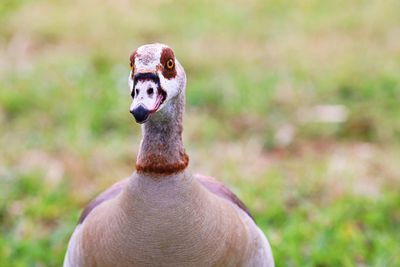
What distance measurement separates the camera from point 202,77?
5578 mm

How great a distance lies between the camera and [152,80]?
2.15 meters

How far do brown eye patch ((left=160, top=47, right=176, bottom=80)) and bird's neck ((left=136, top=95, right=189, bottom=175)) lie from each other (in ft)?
0.41

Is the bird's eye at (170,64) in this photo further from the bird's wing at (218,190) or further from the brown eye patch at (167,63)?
the bird's wing at (218,190)

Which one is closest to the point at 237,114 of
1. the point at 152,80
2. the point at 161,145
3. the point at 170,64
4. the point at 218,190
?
the point at 218,190

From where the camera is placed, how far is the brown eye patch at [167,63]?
2.21m

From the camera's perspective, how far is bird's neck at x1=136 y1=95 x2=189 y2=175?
2.38 m

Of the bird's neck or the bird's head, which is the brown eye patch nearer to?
the bird's head

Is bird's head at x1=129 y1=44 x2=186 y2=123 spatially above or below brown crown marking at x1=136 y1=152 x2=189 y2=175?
above

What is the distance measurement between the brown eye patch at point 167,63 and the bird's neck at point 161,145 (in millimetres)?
126

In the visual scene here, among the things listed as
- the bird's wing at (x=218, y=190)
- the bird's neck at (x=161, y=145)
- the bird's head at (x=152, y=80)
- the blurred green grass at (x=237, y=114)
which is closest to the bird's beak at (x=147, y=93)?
the bird's head at (x=152, y=80)

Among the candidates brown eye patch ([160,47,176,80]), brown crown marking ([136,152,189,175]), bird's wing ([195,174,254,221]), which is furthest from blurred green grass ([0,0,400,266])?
brown eye patch ([160,47,176,80])

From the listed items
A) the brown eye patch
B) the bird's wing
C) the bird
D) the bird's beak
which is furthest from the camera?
the bird's wing

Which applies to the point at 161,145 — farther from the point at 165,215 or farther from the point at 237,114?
the point at 237,114

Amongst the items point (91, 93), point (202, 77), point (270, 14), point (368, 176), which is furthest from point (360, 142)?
point (270, 14)
